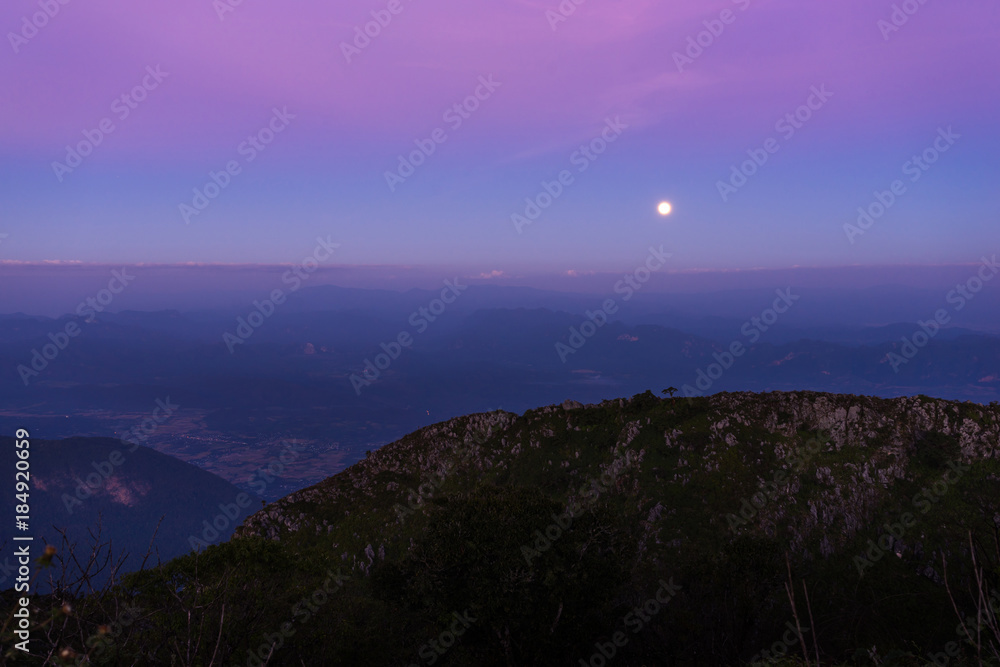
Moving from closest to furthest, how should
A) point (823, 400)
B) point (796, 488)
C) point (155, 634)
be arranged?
1. point (155, 634)
2. point (796, 488)
3. point (823, 400)

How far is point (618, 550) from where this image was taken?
29.3 metres

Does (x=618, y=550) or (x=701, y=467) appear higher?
(x=701, y=467)

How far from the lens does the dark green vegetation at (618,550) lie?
86.1 ft

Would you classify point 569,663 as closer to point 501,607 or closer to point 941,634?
point 501,607

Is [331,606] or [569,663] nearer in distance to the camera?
[569,663]

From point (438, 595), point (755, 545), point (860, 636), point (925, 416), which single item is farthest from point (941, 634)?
point (438, 595)

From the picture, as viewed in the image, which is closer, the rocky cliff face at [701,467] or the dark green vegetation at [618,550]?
the dark green vegetation at [618,550]

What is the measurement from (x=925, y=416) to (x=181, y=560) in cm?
5972

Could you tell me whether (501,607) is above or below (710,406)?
below

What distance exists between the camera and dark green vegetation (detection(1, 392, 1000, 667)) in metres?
26.2

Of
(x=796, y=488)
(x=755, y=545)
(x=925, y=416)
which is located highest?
(x=925, y=416)

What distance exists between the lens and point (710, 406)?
55875 mm

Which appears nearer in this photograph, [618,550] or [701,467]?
[618,550]

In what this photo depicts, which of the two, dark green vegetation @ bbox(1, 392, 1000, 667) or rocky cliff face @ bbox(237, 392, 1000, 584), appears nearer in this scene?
dark green vegetation @ bbox(1, 392, 1000, 667)
